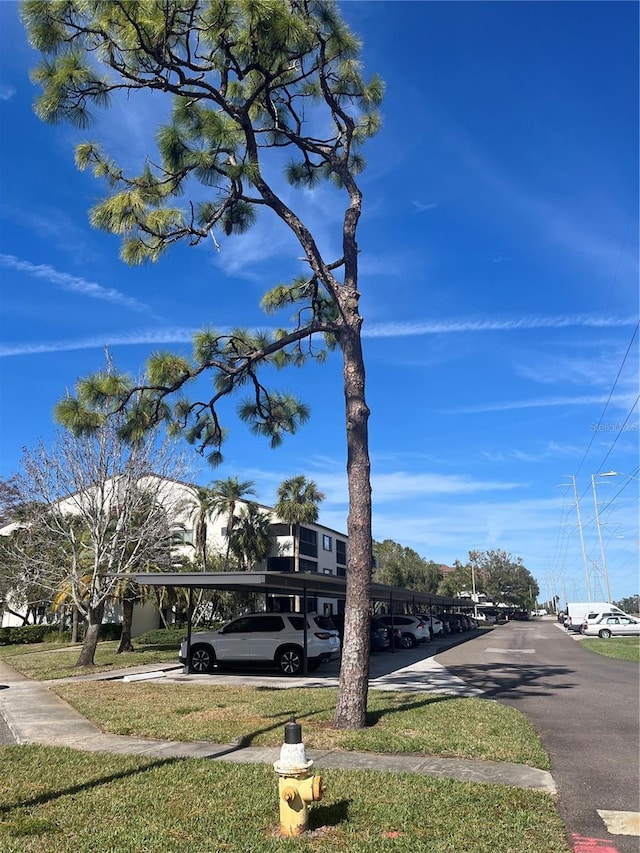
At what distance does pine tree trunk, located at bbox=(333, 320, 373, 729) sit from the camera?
30.1ft

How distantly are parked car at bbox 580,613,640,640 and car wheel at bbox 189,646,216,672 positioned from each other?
28.2 m

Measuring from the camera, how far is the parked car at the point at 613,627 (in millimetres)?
37625

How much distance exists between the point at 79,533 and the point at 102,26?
68.1ft

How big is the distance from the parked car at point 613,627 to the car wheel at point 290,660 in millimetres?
26818

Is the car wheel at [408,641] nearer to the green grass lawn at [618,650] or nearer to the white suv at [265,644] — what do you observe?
the green grass lawn at [618,650]

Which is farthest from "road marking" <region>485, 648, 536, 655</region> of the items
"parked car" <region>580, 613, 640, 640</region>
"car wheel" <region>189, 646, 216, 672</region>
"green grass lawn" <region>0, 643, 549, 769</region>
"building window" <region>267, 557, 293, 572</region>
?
"building window" <region>267, 557, 293, 572</region>

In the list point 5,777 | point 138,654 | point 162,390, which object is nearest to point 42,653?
point 138,654

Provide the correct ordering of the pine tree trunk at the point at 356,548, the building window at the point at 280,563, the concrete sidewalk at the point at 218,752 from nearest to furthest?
the concrete sidewalk at the point at 218,752 < the pine tree trunk at the point at 356,548 < the building window at the point at 280,563

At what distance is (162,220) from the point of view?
10.0m

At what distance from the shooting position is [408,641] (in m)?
29.0

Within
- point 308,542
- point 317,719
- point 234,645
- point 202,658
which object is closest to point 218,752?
point 317,719

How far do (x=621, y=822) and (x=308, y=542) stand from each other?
156ft

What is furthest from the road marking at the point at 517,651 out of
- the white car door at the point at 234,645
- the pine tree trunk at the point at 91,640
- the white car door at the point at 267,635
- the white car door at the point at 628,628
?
the pine tree trunk at the point at 91,640

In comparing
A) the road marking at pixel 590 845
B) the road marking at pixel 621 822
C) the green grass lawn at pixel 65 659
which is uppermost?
the road marking at pixel 590 845
